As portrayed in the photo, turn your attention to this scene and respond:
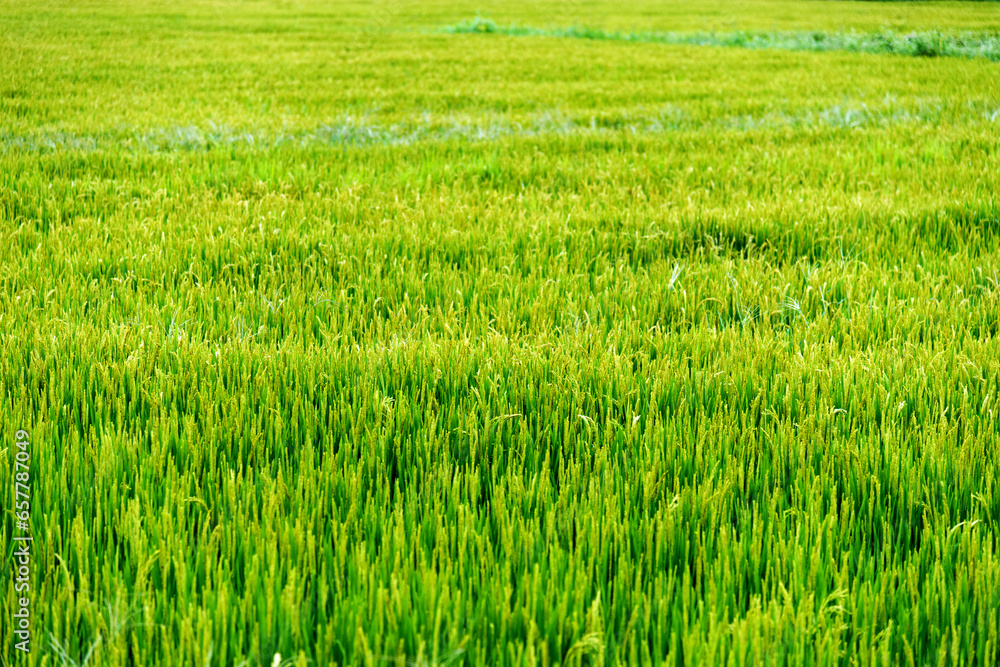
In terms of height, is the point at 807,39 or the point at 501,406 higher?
the point at 807,39

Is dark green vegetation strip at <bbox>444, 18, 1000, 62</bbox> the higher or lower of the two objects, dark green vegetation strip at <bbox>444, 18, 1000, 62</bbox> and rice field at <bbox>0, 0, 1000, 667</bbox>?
the higher

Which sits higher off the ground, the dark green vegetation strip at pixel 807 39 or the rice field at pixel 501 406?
the dark green vegetation strip at pixel 807 39

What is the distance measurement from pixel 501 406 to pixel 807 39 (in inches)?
985

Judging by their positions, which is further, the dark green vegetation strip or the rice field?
the dark green vegetation strip

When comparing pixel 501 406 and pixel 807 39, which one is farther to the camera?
pixel 807 39

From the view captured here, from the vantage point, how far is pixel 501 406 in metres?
2.38

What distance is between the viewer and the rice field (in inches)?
58.7

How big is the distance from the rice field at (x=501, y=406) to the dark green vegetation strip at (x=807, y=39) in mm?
15579

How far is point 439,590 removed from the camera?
1.58 m

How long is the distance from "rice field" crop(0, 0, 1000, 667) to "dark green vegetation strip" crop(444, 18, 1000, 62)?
15579mm

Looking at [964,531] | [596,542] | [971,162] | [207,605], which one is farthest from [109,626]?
[971,162]

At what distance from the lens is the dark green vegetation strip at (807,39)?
2067 cm

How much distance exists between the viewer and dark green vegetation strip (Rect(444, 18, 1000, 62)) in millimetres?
20672

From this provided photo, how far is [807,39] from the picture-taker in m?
24.0
